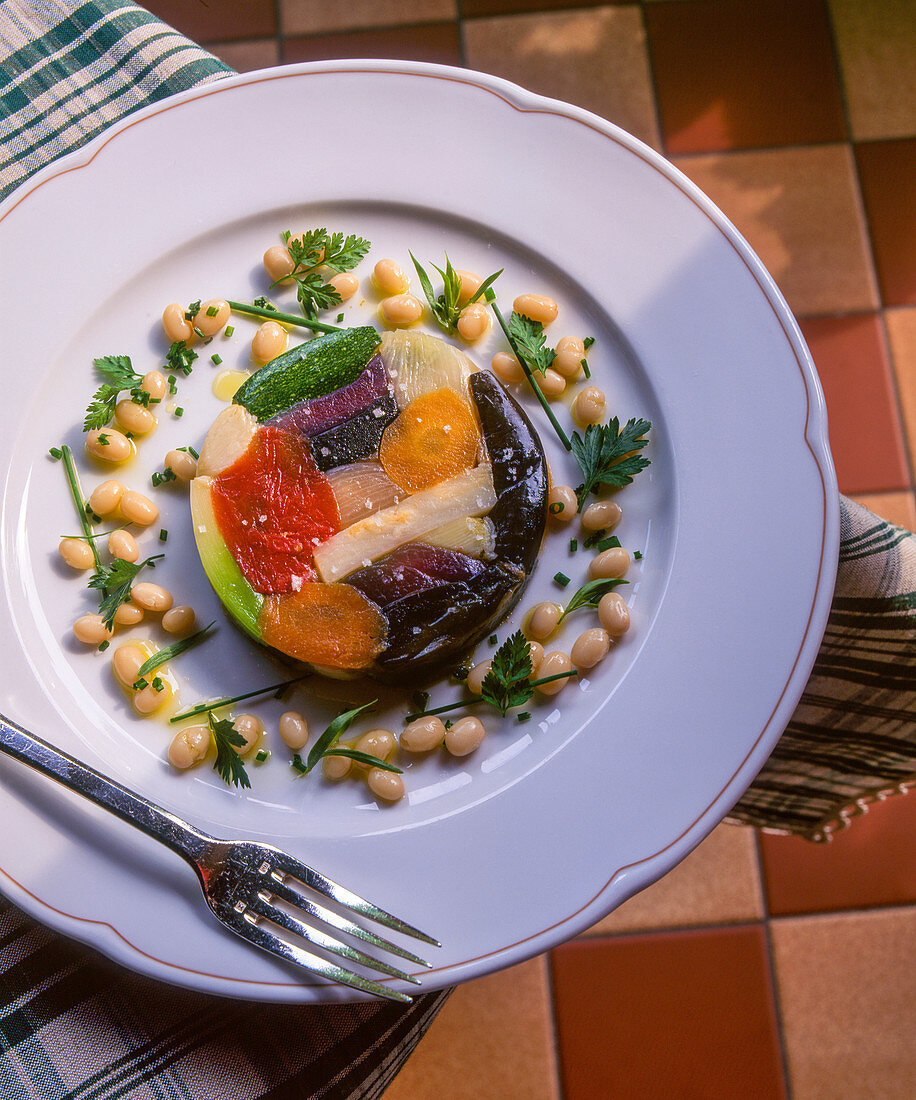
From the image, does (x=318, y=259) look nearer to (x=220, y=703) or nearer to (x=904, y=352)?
(x=220, y=703)

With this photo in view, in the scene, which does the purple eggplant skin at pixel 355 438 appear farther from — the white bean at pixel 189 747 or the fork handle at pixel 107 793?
the fork handle at pixel 107 793

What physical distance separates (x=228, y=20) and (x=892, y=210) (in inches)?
130

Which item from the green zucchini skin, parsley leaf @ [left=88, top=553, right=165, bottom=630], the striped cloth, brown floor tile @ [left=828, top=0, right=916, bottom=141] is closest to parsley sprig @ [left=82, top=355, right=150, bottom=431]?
the green zucchini skin

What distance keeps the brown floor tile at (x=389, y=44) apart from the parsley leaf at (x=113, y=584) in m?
2.99

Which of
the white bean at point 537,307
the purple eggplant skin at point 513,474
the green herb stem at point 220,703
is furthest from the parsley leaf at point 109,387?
the white bean at point 537,307

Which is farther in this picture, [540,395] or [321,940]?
[540,395]

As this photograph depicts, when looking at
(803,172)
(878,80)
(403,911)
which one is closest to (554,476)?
(403,911)

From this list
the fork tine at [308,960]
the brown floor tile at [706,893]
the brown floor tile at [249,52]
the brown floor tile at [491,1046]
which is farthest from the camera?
the brown floor tile at [249,52]

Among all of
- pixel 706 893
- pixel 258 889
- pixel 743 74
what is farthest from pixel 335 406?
pixel 743 74

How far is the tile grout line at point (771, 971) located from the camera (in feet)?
11.9

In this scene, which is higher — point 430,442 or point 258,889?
point 430,442

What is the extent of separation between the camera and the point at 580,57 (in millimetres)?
4406

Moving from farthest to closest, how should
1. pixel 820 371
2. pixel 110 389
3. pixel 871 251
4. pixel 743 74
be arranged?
1. pixel 743 74
2. pixel 871 251
3. pixel 820 371
4. pixel 110 389

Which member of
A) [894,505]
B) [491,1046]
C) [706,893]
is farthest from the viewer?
[894,505]
